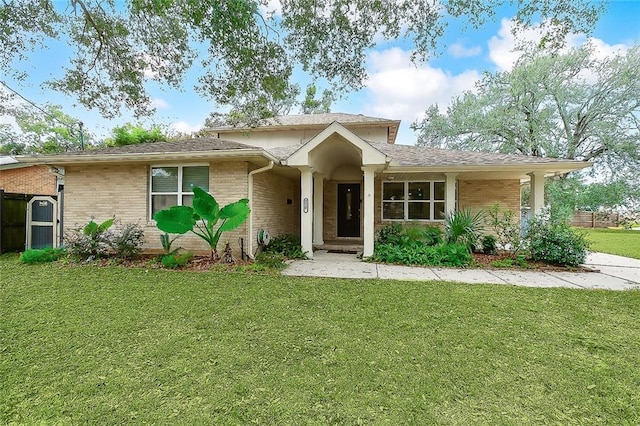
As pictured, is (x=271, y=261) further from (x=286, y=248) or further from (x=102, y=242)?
(x=102, y=242)

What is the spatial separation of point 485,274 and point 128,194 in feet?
32.6

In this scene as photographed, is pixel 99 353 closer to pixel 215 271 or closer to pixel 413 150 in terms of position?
pixel 215 271

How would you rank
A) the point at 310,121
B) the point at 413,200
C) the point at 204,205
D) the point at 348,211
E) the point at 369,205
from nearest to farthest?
the point at 204,205
the point at 369,205
the point at 413,200
the point at 348,211
the point at 310,121

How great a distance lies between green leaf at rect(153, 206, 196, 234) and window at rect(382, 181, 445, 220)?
23.4ft

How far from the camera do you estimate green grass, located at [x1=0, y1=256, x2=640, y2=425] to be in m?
2.32

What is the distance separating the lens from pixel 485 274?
6.88 meters

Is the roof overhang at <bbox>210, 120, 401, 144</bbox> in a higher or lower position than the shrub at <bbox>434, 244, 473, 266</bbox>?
higher

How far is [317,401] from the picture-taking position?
2.42 m

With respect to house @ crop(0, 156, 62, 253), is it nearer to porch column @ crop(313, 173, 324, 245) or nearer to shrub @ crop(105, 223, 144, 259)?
shrub @ crop(105, 223, 144, 259)

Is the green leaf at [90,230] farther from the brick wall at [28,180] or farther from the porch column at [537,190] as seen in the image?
the porch column at [537,190]

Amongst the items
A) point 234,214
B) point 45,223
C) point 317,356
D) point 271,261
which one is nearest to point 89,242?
point 45,223

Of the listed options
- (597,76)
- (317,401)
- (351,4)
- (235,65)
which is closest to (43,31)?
(235,65)

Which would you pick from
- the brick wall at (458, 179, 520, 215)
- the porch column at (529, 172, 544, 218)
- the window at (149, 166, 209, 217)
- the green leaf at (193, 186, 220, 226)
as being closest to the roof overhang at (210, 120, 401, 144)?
the brick wall at (458, 179, 520, 215)

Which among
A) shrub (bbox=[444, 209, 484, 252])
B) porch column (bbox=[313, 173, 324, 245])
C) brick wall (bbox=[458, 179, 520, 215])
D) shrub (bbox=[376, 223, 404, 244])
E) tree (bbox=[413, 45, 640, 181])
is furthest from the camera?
tree (bbox=[413, 45, 640, 181])
